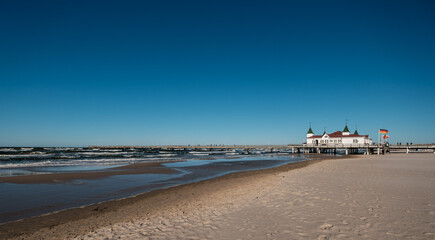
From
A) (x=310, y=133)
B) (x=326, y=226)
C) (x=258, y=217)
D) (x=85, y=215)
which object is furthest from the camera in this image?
(x=310, y=133)

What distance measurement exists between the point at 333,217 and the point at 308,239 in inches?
70.4

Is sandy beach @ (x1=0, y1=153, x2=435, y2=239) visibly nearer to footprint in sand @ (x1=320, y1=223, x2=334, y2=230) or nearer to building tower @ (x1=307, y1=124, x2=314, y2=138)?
footprint in sand @ (x1=320, y1=223, x2=334, y2=230)

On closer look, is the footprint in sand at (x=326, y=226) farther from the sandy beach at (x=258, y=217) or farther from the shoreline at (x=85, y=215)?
the shoreline at (x=85, y=215)

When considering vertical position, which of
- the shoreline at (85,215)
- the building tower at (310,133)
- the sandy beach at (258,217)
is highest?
the building tower at (310,133)

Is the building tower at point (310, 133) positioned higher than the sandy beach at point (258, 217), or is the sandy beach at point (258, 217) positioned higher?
the building tower at point (310, 133)

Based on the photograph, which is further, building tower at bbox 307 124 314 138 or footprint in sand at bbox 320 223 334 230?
building tower at bbox 307 124 314 138

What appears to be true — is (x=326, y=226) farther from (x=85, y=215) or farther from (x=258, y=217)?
(x=85, y=215)

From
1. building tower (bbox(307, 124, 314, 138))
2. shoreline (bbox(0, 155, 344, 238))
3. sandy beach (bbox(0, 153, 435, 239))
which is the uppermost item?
building tower (bbox(307, 124, 314, 138))

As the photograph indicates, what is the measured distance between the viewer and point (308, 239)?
209 inches

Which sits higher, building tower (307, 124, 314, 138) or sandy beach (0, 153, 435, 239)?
building tower (307, 124, 314, 138)

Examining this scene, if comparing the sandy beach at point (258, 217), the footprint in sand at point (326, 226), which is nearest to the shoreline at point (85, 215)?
the sandy beach at point (258, 217)

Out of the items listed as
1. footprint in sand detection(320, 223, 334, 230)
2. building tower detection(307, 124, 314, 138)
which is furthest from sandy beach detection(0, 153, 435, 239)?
building tower detection(307, 124, 314, 138)

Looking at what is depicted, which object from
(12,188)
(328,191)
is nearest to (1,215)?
(12,188)

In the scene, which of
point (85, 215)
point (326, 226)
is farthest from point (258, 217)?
point (85, 215)
